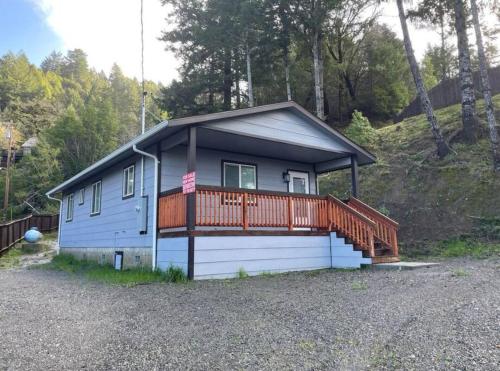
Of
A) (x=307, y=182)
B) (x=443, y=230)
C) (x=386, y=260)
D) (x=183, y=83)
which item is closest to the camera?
(x=386, y=260)

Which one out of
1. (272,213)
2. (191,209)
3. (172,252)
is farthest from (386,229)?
(172,252)

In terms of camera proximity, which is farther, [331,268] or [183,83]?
[183,83]

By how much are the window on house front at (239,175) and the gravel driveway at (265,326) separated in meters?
4.25

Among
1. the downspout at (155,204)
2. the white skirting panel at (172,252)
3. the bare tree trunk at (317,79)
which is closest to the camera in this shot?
the white skirting panel at (172,252)

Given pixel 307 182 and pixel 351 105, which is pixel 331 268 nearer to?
pixel 307 182

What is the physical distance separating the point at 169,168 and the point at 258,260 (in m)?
3.13

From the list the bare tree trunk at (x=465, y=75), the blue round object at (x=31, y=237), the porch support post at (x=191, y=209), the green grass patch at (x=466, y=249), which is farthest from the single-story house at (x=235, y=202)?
the blue round object at (x=31, y=237)

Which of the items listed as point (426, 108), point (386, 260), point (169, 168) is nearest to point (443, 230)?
point (386, 260)

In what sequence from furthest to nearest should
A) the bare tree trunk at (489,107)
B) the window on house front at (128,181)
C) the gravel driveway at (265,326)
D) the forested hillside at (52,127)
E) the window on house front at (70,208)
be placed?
1. the forested hillside at (52,127)
2. the window on house front at (70,208)
3. the bare tree trunk at (489,107)
4. the window on house front at (128,181)
5. the gravel driveway at (265,326)

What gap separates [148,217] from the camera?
9.23 meters

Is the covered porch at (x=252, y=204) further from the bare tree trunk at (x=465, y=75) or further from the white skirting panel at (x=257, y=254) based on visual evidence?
the bare tree trunk at (x=465, y=75)

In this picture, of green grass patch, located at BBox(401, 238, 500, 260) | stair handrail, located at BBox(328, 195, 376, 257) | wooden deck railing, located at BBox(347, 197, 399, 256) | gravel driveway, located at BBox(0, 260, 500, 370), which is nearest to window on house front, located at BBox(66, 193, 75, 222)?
gravel driveway, located at BBox(0, 260, 500, 370)

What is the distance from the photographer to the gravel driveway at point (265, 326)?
10.1 ft

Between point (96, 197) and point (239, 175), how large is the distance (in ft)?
18.0
